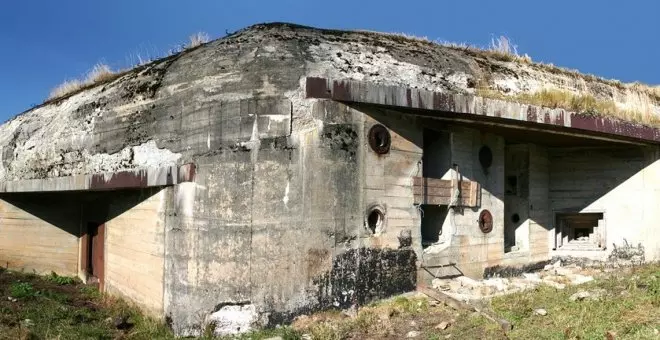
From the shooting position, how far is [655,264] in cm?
981

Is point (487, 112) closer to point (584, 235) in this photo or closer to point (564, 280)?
point (564, 280)

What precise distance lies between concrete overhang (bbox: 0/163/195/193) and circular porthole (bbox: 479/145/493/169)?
4.39 m

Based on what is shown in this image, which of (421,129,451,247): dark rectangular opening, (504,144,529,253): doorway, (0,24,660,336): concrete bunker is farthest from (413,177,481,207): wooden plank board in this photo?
(504,144,529,253): doorway

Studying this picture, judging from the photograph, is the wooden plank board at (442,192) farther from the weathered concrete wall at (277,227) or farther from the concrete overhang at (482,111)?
the weathered concrete wall at (277,227)

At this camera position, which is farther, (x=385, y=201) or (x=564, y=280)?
(x=564, y=280)

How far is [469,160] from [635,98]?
4220mm

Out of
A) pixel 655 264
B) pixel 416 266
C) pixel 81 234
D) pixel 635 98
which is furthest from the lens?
pixel 81 234

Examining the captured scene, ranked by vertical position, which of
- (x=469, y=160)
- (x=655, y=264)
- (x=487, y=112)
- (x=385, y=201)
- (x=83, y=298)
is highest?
(x=487, y=112)

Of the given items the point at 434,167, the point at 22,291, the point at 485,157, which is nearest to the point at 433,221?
the point at 434,167

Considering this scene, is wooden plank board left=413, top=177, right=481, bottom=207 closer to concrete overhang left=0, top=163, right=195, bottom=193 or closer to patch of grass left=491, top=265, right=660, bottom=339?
patch of grass left=491, top=265, right=660, bottom=339

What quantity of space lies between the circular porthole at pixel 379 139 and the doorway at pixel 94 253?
18.0ft

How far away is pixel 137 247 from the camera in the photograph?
8500 millimetres

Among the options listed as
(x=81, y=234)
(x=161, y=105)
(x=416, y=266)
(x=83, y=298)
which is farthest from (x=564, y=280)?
(x=81, y=234)

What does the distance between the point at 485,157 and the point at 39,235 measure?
895 centimetres
